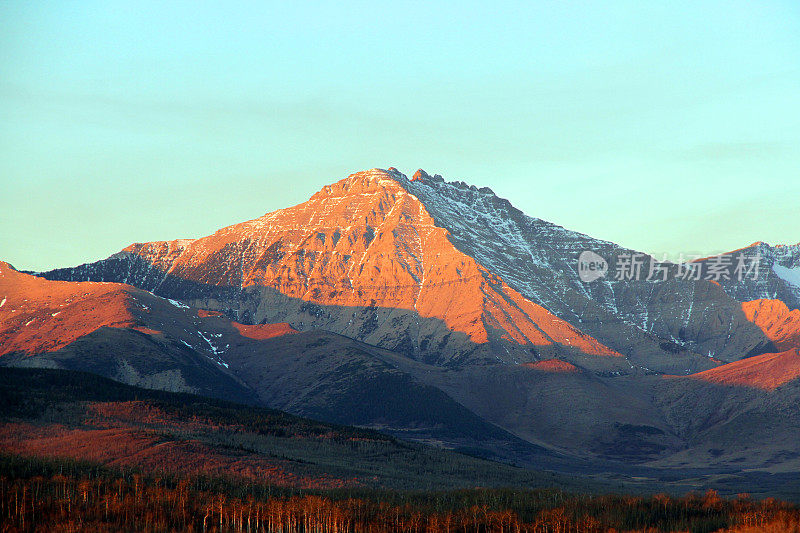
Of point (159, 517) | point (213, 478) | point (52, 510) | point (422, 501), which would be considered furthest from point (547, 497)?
point (52, 510)

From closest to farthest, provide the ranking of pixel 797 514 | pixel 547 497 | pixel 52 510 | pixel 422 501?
pixel 52 510, pixel 797 514, pixel 422 501, pixel 547 497

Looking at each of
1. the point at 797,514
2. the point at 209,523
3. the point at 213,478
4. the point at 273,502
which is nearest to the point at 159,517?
the point at 209,523

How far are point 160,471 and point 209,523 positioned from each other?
3841cm

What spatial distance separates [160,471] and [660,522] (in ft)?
269

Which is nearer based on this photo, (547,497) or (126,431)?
(547,497)

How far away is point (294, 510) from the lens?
5536 inches

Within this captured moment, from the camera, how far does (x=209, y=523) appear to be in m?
136

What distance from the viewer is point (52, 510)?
→ 13038 centimetres

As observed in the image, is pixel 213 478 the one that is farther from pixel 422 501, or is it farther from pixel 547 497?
pixel 547 497

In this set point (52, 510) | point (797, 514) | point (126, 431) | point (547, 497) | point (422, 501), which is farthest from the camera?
point (126, 431)

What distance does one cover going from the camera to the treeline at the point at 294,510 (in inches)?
5094

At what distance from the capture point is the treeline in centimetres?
12938

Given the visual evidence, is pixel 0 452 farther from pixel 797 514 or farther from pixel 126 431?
pixel 797 514

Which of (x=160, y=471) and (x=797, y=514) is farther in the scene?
(x=160, y=471)
